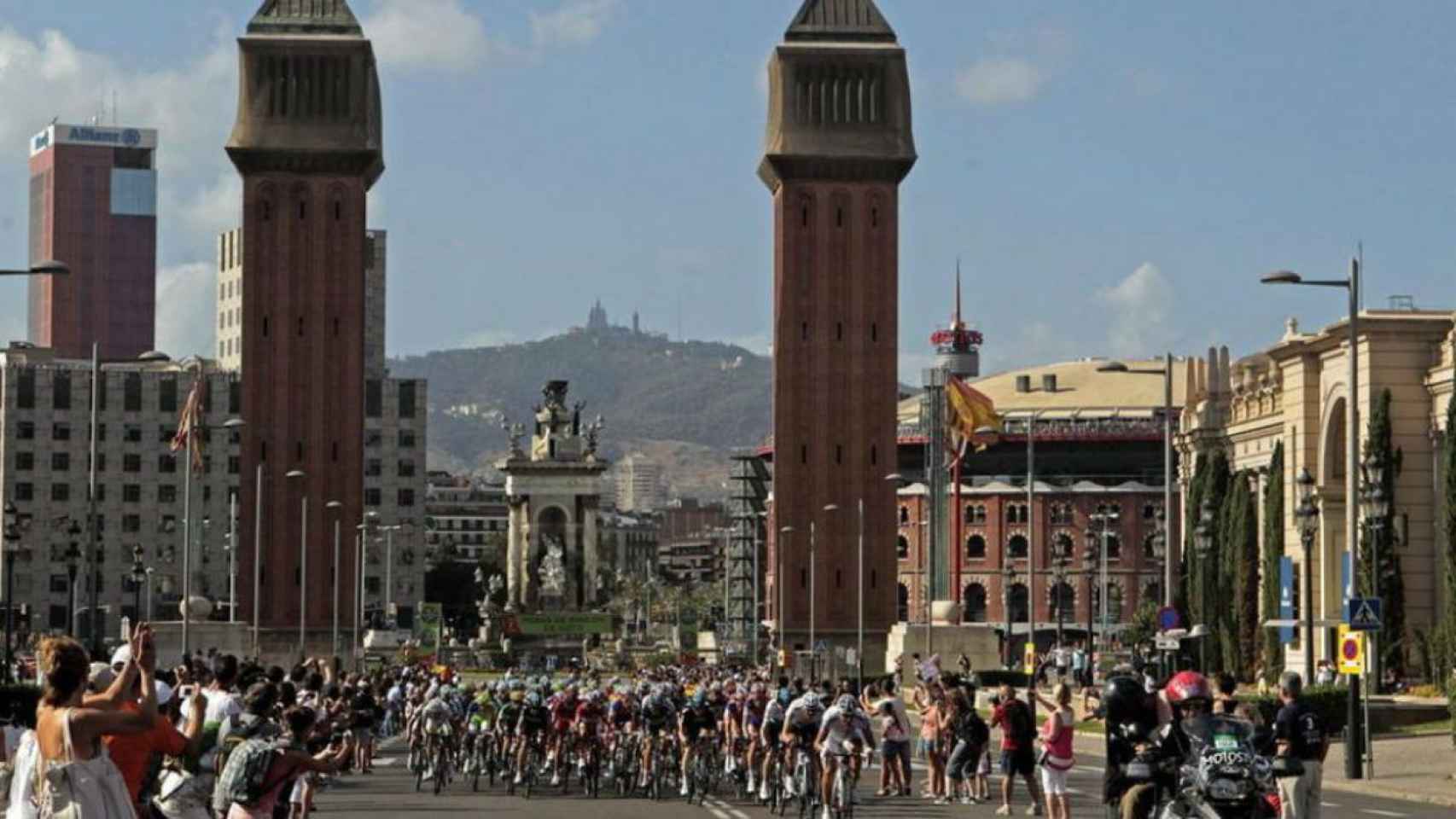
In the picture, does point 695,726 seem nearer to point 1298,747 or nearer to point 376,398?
point 1298,747

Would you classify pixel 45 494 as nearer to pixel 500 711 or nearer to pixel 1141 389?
pixel 1141 389

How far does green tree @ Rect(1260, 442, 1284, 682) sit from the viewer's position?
81.5 meters

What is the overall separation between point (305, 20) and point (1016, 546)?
7014 cm

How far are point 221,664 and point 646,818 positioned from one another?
1254 centimetres

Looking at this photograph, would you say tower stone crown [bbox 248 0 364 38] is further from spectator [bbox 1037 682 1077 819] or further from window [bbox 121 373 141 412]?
spectator [bbox 1037 682 1077 819]

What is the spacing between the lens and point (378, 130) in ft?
424

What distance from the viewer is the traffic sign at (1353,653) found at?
42062 mm

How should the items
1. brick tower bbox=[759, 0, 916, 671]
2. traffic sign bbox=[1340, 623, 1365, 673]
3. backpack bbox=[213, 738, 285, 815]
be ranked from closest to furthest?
backpack bbox=[213, 738, 285, 815], traffic sign bbox=[1340, 623, 1365, 673], brick tower bbox=[759, 0, 916, 671]

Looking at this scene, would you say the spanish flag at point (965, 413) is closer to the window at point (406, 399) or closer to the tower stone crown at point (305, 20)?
the tower stone crown at point (305, 20)

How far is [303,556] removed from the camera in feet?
391

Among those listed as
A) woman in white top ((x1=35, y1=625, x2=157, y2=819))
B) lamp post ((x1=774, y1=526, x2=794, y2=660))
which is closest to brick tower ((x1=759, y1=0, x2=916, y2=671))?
lamp post ((x1=774, y1=526, x2=794, y2=660))

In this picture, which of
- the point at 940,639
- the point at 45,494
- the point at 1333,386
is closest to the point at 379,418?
the point at 45,494

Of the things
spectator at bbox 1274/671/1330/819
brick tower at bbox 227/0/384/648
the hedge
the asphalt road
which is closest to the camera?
spectator at bbox 1274/671/1330/819

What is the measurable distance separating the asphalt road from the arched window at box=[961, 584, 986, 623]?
139 m
